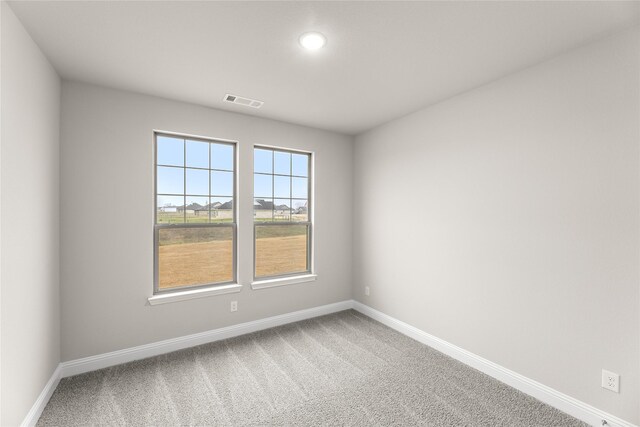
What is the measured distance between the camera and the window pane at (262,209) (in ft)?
11.4

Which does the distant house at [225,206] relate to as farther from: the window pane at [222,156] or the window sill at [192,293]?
the window sill at [192,293]

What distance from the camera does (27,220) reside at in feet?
6.06

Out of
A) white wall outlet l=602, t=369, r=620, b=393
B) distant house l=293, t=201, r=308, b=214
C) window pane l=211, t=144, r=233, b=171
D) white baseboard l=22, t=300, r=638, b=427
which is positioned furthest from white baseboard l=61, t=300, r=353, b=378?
white wall outlet l=602, t=369, r=620, b=393

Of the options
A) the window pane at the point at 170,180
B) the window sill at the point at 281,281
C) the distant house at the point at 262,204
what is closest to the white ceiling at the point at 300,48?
the window pane at the point at 170,180

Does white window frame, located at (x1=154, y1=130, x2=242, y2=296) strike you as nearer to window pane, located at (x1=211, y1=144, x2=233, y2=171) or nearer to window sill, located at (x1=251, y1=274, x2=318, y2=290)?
window pane, located at (x1=211, y1=144, x2=233, y2=171)

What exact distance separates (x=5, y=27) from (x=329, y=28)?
1832 mm

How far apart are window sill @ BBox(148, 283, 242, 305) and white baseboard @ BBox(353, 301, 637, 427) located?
2.01 m

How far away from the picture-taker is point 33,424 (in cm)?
188

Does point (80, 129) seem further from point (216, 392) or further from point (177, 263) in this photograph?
point (216, 392)

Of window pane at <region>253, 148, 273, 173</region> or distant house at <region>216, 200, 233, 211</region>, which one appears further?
window pane at <region>253, 148, 273, 173</region>

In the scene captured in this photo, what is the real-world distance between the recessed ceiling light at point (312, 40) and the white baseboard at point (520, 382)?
9.70 feet

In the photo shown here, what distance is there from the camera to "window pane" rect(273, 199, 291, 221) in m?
3.66

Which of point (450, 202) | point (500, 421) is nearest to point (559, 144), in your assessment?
point (450, 202)

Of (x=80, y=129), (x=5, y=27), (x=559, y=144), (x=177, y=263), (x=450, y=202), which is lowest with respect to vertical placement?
(x=177, y=263)
